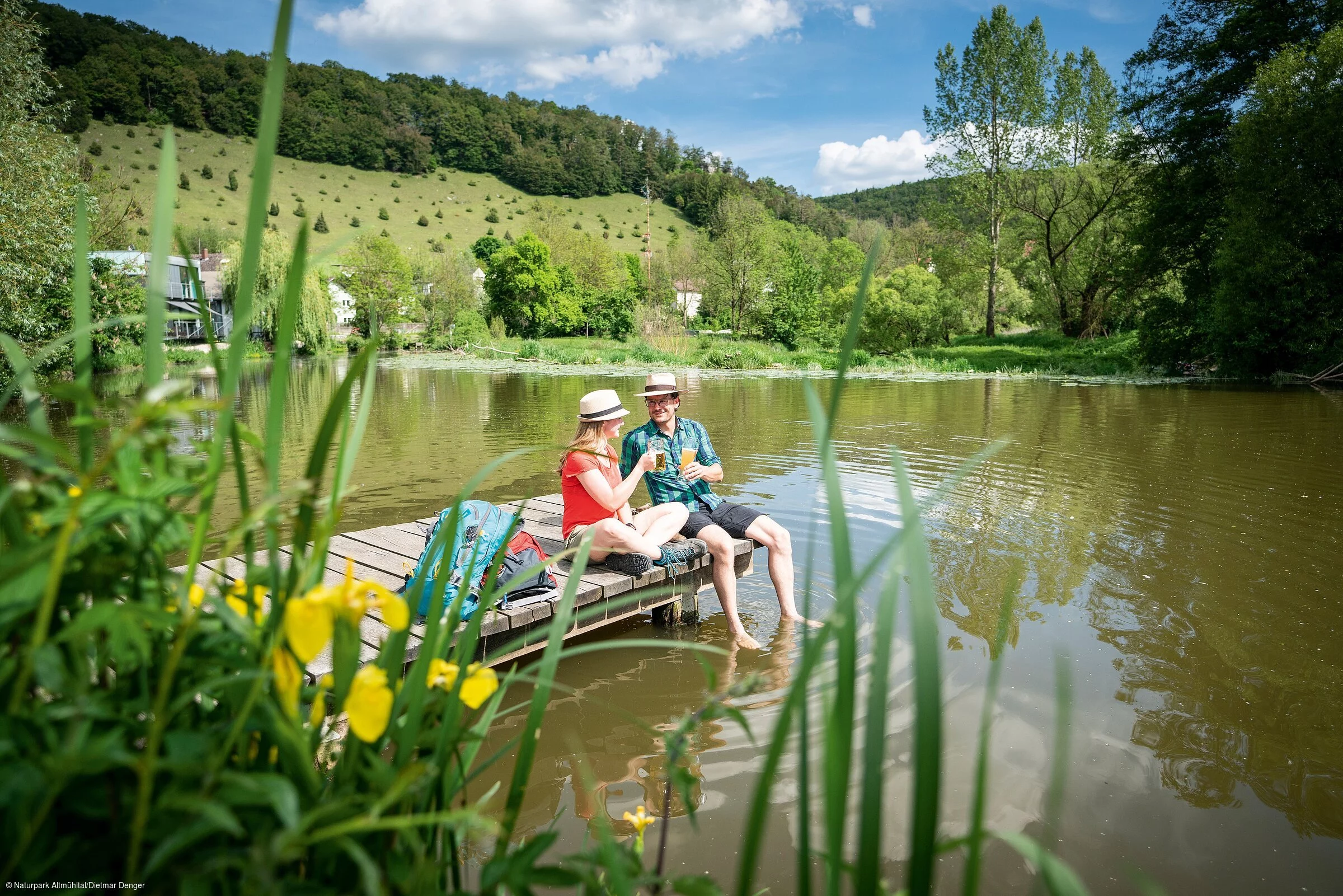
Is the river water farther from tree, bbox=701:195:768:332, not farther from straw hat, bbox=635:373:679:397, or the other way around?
tree, bbox=701:195:768:332

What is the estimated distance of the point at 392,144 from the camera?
94.2m

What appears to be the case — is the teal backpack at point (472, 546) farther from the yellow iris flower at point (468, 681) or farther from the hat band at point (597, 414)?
the yellow iris flower at point (468, 681)

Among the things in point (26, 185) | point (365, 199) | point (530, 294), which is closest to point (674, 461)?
point (26, 185)

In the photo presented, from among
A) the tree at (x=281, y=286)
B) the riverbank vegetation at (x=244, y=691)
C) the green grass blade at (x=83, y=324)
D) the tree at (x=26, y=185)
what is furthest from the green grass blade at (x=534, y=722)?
the tree at (x=281, y=286)

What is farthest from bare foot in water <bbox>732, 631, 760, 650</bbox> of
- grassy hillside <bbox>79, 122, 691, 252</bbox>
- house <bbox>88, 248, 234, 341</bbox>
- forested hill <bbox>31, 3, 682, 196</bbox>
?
forested hill <bbox>31, 3, 682, 196</bbox>

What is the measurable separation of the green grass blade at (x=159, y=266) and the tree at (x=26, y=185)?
15.4 metres

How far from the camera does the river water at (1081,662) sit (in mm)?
2811

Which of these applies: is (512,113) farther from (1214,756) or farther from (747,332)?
(1214,756)

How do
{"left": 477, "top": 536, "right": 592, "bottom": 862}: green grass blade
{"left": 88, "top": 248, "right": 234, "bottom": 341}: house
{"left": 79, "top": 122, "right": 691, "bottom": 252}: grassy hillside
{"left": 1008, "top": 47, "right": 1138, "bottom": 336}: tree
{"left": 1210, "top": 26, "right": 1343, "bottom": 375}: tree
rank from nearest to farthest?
{"left": 477, "top": 536, "right": 592, "bottom": 862}: green grass blade, {"left": 1210, "top": 26, "right": 1343, "bottom": 375}: tree, {"left": 88, "top": 248, "right": 234, "bottom": 341}: house, {"left": 1008, "top": 47, "right": 1138, "bottom": 336}: tree, {"left": 79, "top": 122, "right": 691, "bottom": 252}: grassy hillside

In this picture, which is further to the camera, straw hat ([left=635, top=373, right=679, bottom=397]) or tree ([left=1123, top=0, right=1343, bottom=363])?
tree ([left=1123, top=0, right=1343, bottom=363])

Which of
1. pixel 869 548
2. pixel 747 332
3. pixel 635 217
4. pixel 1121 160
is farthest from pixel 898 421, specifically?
pixel 635 217

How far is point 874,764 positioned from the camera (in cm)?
72

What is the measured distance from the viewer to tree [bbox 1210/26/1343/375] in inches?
640

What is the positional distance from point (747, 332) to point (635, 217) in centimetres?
5542
